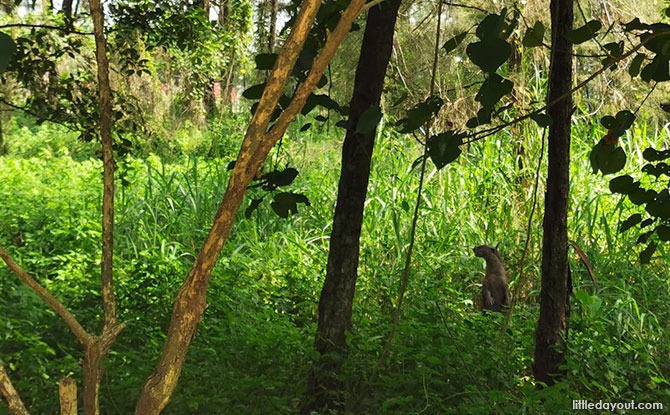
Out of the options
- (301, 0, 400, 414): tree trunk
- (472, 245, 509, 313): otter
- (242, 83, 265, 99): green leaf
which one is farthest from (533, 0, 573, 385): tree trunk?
(472, 245, 509, 313): otter

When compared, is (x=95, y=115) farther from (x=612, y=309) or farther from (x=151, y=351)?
(x=612, y=309)

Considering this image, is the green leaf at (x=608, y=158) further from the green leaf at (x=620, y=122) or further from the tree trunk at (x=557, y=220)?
the tree trunk at (x=557, y=220)

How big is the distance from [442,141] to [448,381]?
1643 millimetres

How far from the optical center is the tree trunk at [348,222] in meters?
3.00

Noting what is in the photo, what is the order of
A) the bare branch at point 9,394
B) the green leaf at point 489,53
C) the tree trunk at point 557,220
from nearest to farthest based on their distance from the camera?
the bare branch at point 9,394 → the green leaf at point 489,53 → the tree trunk at point 557,220

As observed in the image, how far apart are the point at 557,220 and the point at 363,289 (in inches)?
77.7

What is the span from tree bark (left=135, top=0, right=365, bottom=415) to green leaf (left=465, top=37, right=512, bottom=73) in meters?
0.45

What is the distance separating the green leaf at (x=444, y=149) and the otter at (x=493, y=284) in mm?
2857

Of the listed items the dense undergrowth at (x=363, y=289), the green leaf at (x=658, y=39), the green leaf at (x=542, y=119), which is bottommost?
the dense undergrowth at (x=363, y=289)

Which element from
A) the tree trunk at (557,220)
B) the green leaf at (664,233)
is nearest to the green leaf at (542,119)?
the green leaf at (664,233)

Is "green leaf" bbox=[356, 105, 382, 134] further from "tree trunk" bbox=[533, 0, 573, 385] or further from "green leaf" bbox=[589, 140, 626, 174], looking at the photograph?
"tree trunk" bbox=[533, 0, 573, 385]

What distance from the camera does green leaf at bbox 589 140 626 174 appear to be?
2012 mm

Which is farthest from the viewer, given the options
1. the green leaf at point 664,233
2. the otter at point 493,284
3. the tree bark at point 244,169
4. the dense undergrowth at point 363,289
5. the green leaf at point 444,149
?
the otter at point 493,284

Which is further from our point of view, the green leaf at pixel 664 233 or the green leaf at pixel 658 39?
the green leaf at pixel 664 233
